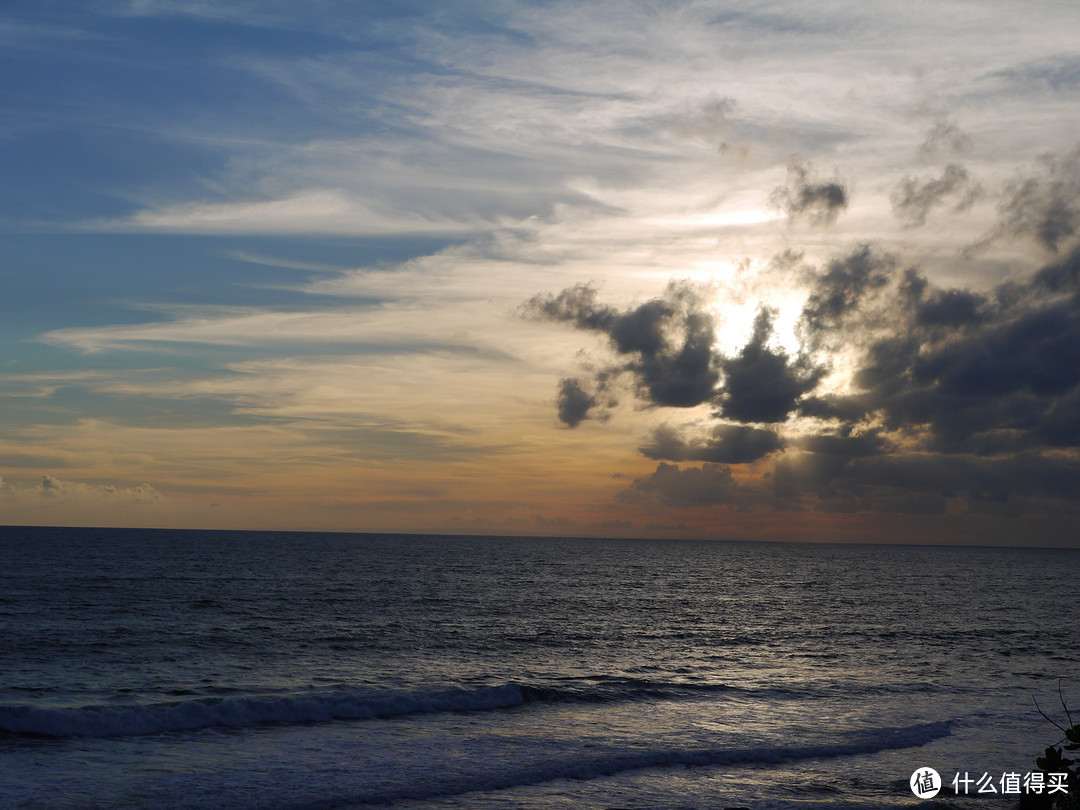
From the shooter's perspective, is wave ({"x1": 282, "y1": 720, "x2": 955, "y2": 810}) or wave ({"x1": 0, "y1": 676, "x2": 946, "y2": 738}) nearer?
wave ({"x1": 282, "y1": 720, "x2": 955, "y2": 810})

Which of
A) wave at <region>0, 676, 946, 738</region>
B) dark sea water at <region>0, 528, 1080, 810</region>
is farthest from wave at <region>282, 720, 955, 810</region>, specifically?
wave at <region>0, 676, 946, 738</region>

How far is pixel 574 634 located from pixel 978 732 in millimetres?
25256

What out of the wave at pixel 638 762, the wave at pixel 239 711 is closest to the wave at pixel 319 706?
the wave at pixel 239 711

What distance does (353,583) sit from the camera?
77375 mm

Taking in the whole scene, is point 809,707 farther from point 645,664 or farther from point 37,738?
point 37,738

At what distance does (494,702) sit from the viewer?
2856 cm

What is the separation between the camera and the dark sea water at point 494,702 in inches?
753

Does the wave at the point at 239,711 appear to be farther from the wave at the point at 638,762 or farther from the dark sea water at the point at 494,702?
the wave at the point at 638,762

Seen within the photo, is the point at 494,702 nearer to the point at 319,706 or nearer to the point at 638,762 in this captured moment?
the point at 319,706

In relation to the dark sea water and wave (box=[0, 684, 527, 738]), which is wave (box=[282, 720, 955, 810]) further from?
wave (box=[0, 684, 527, 738])

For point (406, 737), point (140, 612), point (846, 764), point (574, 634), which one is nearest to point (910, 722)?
point (846, 764)

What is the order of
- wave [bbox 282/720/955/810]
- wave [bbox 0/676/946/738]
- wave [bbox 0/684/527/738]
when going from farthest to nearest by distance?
wave [bbox 0/676/946/738], wave [bbox 0/684/527/738], wave [bbox 282/720/955/810]

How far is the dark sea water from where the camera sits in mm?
19125

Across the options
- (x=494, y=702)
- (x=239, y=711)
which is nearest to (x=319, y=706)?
(x=239, y=711)
